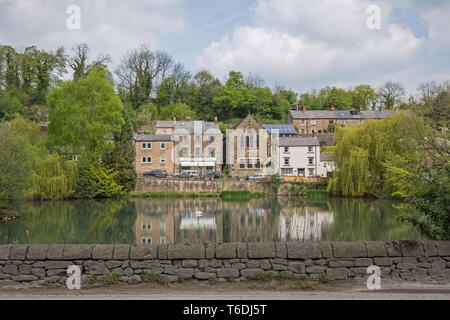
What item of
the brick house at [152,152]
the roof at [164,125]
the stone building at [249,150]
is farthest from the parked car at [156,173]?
the roof at [164,125]

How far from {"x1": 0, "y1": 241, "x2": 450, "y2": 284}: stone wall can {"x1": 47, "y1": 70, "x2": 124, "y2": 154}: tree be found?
37.0 m

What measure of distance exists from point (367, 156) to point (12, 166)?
32.7 m

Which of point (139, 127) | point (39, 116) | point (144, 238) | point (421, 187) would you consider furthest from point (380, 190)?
point (39, 116)

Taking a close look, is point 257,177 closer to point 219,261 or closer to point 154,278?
point 219,261

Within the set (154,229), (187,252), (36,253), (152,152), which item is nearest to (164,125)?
(152,152)

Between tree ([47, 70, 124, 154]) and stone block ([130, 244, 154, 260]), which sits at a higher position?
tree ([47, 70, 124, 154])

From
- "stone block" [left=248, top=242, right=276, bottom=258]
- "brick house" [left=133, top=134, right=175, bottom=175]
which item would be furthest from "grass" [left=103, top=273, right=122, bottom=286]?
"brick house" [left=133, top=134, right=175, bottom=175]

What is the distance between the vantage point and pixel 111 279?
6.99 metres

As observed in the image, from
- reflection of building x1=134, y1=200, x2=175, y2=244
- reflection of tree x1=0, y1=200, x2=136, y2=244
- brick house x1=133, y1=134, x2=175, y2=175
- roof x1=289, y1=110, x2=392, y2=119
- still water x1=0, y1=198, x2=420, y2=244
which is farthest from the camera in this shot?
roof x1=289, y1=110, x2=392, y2=119

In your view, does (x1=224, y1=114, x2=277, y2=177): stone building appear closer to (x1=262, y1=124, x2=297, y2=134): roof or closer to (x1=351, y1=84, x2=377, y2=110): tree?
(x1=262, y1=124, x2=297, y2=134): roof

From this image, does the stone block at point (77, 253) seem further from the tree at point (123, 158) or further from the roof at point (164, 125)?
the roof at point (164, 125)

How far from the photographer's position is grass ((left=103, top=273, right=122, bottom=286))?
22.9ft

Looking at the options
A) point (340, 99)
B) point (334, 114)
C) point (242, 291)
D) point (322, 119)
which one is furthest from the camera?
point (340, 99)

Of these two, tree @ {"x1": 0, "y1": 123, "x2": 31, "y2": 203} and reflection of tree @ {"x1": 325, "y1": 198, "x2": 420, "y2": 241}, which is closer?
reflection of tree @ {"x1": 325, "y1": 198, "x2": 420, "y2": 241}
